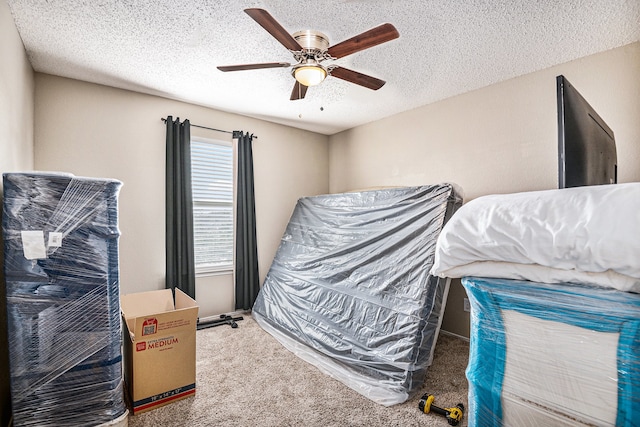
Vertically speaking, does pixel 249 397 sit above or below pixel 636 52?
below

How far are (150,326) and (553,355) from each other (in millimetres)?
2081

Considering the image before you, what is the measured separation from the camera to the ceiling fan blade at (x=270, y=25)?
1.44m

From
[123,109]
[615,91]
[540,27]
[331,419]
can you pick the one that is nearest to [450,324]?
[331,419]

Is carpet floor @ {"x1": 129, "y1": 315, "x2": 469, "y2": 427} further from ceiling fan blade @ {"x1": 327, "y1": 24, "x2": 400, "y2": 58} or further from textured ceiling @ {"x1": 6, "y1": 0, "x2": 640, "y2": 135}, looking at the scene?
textured ceiling @ {"x1": 6, "y1": 0, "x2": 640, "y2": 135}

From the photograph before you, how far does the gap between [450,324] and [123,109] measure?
3942 mm

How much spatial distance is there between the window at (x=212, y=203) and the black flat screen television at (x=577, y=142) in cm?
327

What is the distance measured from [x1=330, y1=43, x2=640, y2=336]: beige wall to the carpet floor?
3.49 feet

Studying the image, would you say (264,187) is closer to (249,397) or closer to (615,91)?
(249,397)

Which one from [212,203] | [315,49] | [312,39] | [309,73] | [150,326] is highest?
[312,39]

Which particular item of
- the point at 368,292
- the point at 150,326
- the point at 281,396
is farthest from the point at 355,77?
the point at 281,396

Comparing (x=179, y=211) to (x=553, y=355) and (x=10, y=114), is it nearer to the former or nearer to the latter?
(x=10, y=114)

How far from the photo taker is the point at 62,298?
1567 mm

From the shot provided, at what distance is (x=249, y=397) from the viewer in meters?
2.07

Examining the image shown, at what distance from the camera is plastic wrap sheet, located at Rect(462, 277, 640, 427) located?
34.8 inches
